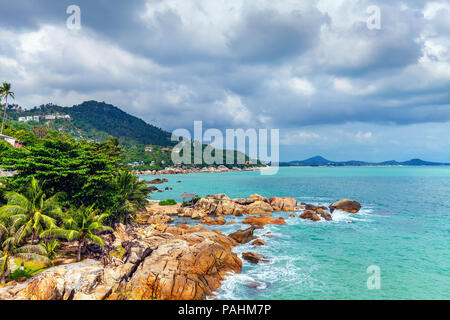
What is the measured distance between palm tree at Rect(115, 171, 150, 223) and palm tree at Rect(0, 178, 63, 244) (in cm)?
1023

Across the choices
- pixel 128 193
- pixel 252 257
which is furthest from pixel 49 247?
pixel 252 257

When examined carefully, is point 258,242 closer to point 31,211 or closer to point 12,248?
point 31,211

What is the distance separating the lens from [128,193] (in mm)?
32969

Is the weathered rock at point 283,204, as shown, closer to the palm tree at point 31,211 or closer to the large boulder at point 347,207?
the large boulder at point 347,207

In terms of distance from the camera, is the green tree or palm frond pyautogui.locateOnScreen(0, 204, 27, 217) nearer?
palm frond pyautogui.locateOnScreen(0, 204, 27, 217)

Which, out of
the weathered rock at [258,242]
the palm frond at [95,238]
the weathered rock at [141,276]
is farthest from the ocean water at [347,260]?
the palm frond at [95,238]

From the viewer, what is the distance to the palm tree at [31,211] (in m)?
17.1

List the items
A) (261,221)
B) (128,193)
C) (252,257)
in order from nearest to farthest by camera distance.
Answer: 1. (252,257)
2. (128,193)
3. (261,221)

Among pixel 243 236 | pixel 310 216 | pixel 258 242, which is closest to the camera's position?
pixel 258 242

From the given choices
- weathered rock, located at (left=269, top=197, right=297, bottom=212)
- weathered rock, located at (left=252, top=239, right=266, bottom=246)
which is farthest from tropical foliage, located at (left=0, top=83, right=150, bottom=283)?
weathered rock, located at (left=269, top=197, right=297, bottom=212)

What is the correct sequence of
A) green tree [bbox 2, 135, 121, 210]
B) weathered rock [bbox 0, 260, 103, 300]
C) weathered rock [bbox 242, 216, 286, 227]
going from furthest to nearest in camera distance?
1. weathered rock [bbox 242, 216, 286, 227]
2. green tree [bbox 2, 135, 121, 210]
3. weathered rock [bbox 0, 260, 103, 300]

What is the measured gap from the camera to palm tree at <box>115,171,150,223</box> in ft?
100

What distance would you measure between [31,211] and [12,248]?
9.71 feet

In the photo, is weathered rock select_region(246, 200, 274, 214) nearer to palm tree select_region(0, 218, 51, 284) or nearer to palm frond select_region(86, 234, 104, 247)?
palm frond select_region(86, 234, 104, 247)
